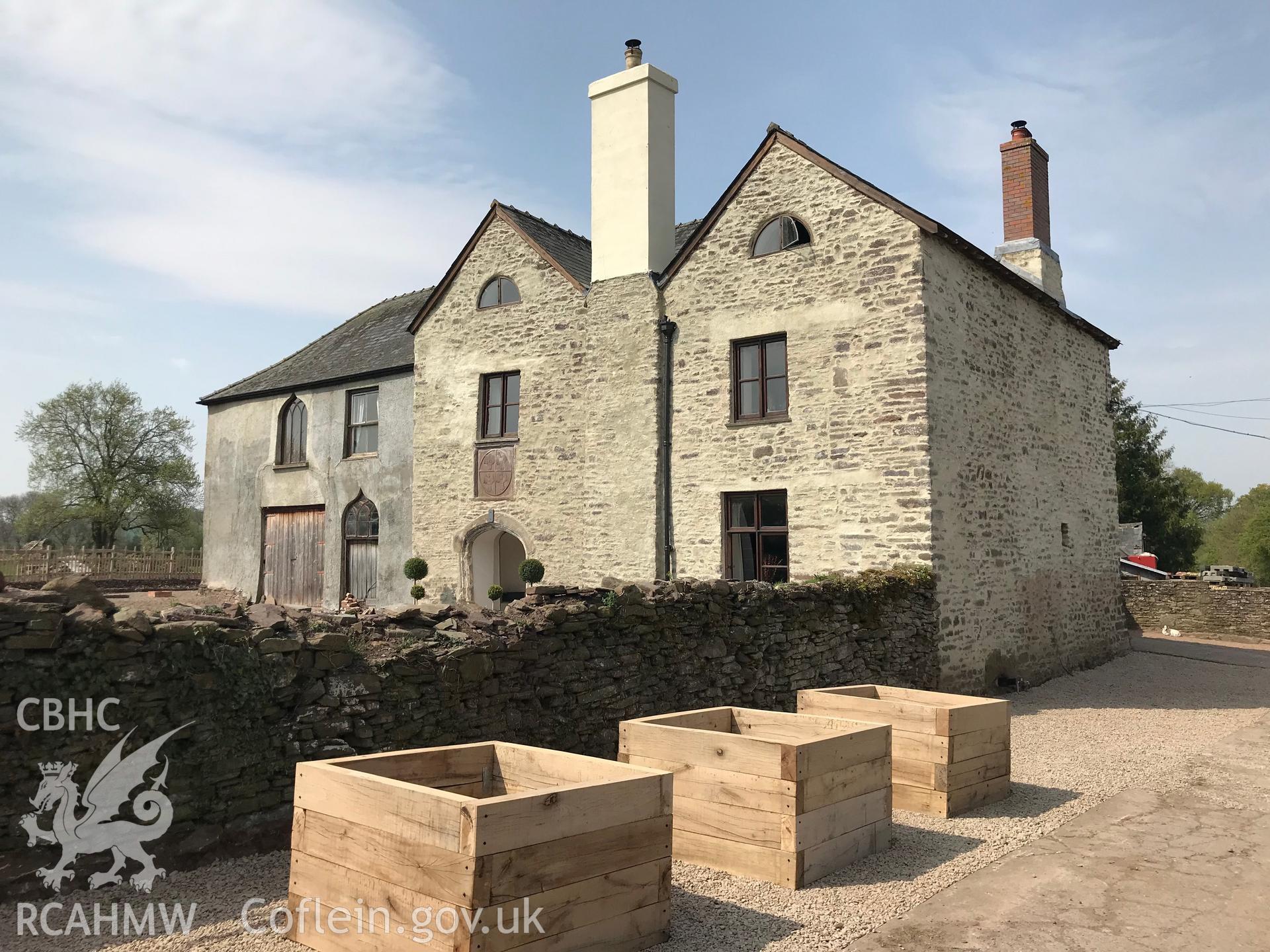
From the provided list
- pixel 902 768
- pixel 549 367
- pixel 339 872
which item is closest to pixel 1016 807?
pixel 902 768

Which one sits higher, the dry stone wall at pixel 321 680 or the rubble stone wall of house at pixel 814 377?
the rubble stone wall of house at pixel 814 377

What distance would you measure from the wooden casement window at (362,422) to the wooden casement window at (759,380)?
8.18m

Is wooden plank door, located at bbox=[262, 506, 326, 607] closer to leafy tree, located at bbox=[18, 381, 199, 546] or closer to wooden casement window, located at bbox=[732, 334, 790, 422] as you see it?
wooden casement window, located at bbox=[732, 334, 790, 422]

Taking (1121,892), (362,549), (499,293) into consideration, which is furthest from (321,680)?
(362,549)

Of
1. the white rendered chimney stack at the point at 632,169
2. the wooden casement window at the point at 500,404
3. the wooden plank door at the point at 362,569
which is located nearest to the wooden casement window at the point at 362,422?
the wooden plank door at the point at 362,569

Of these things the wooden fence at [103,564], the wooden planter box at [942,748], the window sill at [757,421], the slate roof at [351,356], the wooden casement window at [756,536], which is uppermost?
the slate roof at [351,356]

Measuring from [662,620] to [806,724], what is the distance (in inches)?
86.0

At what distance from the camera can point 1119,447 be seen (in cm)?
3500

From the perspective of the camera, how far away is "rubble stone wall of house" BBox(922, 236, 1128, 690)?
12461mm

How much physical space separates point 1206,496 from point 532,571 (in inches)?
3312

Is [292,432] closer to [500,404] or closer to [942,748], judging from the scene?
[500,404]

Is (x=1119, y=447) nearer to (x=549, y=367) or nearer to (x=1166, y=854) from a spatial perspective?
(x=549, y=367)

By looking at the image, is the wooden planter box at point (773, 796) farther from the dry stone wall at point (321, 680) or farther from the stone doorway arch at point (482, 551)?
the stone doorway arch at point (482, 551)

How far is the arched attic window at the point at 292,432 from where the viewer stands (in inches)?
773
